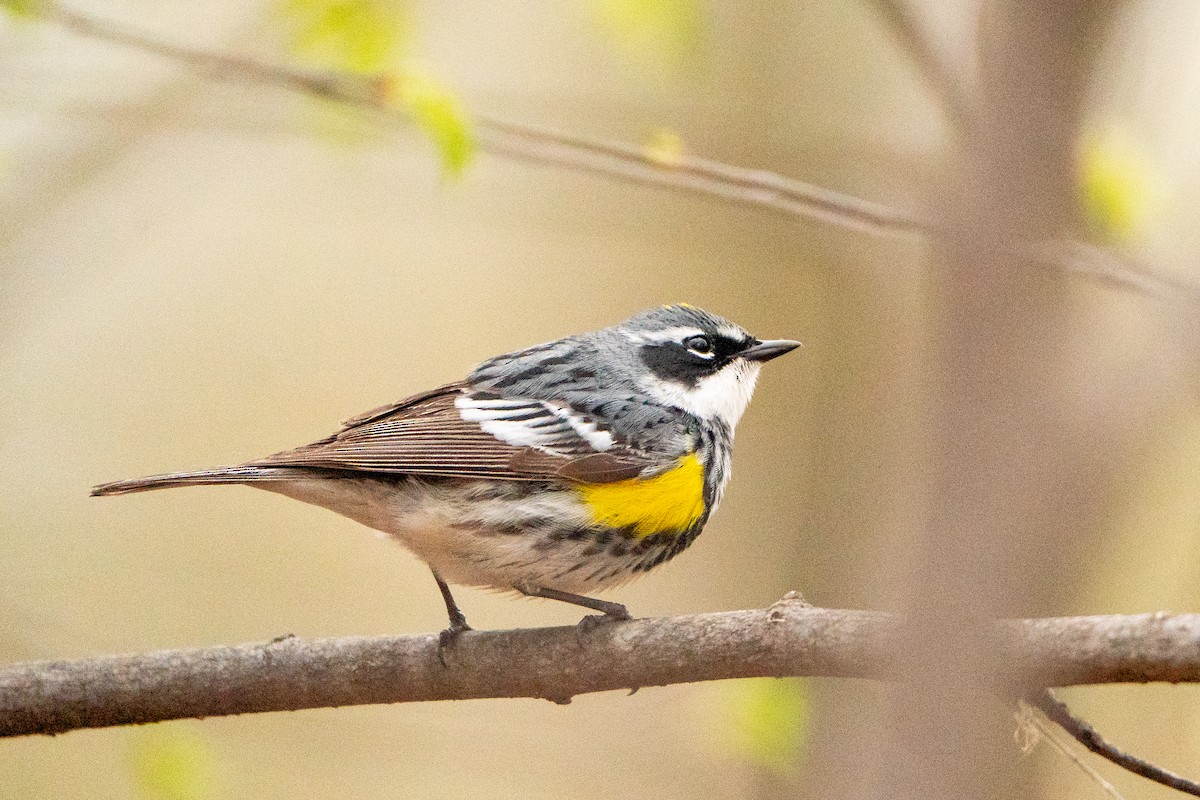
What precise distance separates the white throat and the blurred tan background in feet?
2.53

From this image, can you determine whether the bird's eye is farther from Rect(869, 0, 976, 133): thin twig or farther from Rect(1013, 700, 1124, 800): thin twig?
Rect(1013, 700, 1124, 800): thin twig

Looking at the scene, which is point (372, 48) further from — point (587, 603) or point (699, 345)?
point (587, 603)

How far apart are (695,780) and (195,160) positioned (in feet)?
15.9

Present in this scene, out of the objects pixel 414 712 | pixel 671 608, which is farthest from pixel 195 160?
pixel 671 608

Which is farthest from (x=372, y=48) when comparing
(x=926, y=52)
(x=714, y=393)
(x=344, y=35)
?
(x=926, y=52)

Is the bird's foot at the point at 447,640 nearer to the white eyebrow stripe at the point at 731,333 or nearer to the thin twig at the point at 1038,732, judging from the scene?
the thin twig at the point at 1038,732

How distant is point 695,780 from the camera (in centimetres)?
633

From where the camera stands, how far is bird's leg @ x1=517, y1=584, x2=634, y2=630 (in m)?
3.76

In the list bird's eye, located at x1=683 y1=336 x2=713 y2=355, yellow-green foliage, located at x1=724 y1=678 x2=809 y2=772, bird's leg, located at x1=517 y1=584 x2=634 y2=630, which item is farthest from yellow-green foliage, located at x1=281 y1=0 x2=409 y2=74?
yellow-green foliage, located at x1=724 y1=678 x2=809 y2=772

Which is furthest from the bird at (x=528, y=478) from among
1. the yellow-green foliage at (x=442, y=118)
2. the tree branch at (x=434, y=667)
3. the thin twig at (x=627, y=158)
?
the yellow-green foliage at (x=442, y=118)

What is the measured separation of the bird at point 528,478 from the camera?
4234mm

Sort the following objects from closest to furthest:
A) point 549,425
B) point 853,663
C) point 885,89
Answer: point 853,663 < point 549,425 < point 885,89

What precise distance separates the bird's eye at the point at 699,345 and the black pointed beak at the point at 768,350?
14 cm

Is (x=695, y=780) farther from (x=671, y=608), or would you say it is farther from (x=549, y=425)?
(x=549, y=425)
